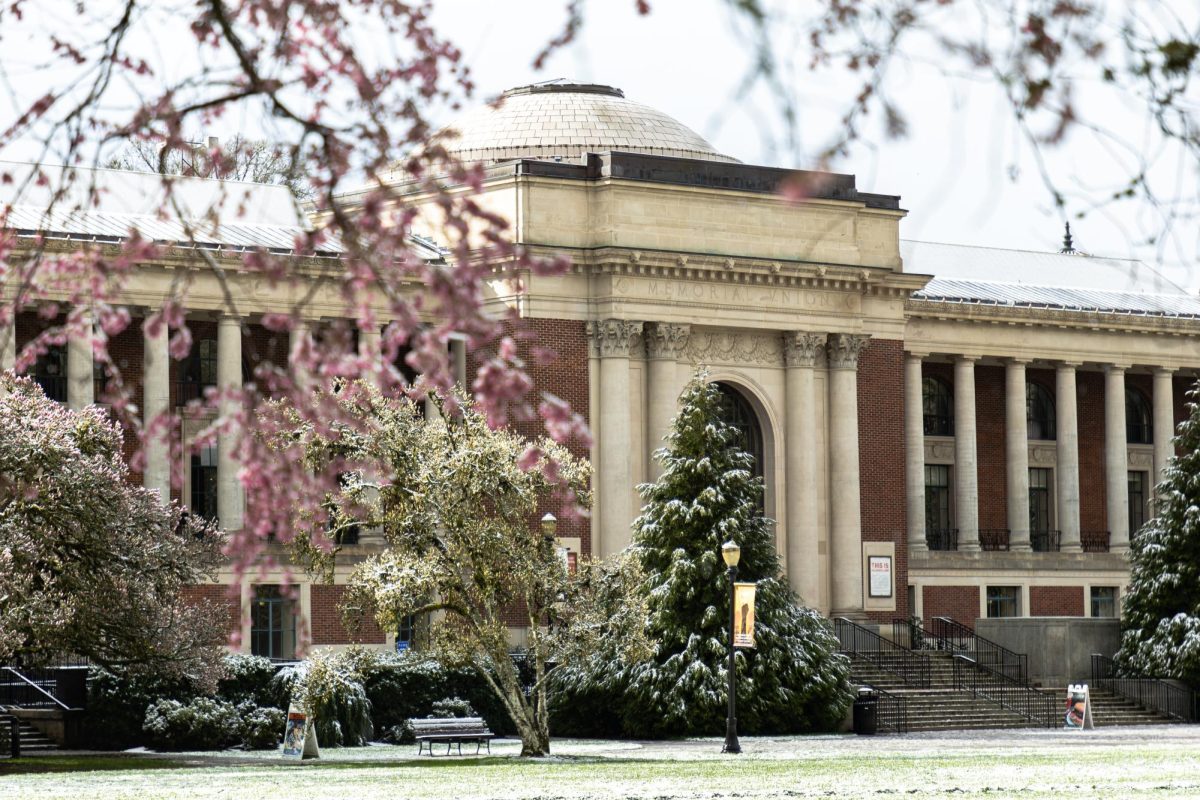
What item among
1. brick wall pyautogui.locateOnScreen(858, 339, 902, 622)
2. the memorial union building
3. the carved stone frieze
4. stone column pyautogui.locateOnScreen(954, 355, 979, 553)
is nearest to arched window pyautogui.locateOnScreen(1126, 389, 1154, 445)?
the memorial union building

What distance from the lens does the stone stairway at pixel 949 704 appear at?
49.1m

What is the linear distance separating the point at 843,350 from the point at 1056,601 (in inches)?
496

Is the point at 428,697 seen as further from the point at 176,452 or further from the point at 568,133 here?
the point at 176,452

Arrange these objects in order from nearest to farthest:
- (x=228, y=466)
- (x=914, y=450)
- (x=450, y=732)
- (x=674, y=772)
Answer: (x=674, y=772), (x=450, y=732), (x=228, y=466), (x=914, y=450)

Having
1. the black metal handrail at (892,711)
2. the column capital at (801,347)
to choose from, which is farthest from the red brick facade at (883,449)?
the black metal handrail at (892,711)

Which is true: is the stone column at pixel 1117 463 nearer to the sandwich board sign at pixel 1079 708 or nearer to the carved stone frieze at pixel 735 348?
A: the carved stone frieze at pixel 735 348

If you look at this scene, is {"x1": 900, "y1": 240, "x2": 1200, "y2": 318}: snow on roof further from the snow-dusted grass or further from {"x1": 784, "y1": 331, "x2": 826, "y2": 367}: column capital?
the snow-dusted grass

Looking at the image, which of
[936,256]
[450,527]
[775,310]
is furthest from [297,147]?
[936,256]

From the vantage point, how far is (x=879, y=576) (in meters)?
58.2

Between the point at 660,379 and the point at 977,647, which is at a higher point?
the point at 660,379

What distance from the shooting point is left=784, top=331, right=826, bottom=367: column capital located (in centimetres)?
5734

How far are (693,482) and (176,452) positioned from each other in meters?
35.0

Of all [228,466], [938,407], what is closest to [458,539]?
[228,466]

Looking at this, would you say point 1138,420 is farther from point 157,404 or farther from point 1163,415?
point 157,404
